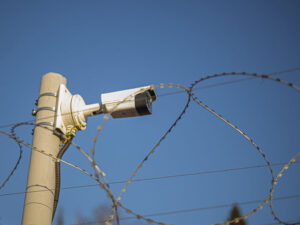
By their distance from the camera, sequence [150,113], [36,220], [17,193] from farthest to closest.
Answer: [17,193], [150,113], [36,220]

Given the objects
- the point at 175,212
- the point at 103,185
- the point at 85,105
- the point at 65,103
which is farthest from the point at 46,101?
the point at 175,212

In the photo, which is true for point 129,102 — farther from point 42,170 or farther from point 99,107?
point 42,170

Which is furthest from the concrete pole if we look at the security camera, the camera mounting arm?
the security camera

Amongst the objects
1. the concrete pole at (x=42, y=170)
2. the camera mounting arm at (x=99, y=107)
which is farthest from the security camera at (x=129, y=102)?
the concrete pole at (x=42, y=170)

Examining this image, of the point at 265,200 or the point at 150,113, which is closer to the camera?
the point at 265,200

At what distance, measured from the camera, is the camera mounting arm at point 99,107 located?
3188 millimetres

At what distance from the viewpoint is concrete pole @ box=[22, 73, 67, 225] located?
9.14 ft

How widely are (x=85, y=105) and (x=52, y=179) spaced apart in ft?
2.82

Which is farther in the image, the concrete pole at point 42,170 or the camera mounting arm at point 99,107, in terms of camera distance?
the camera mounting arm at point 99,107

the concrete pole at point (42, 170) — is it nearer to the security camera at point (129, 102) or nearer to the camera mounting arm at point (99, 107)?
the camera mounting arm at point (99, 107)

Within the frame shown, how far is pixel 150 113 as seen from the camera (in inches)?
129

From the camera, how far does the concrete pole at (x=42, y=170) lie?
2785mm

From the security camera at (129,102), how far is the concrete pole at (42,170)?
57 cm

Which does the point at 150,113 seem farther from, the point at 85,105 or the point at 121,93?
the point at 85,105
